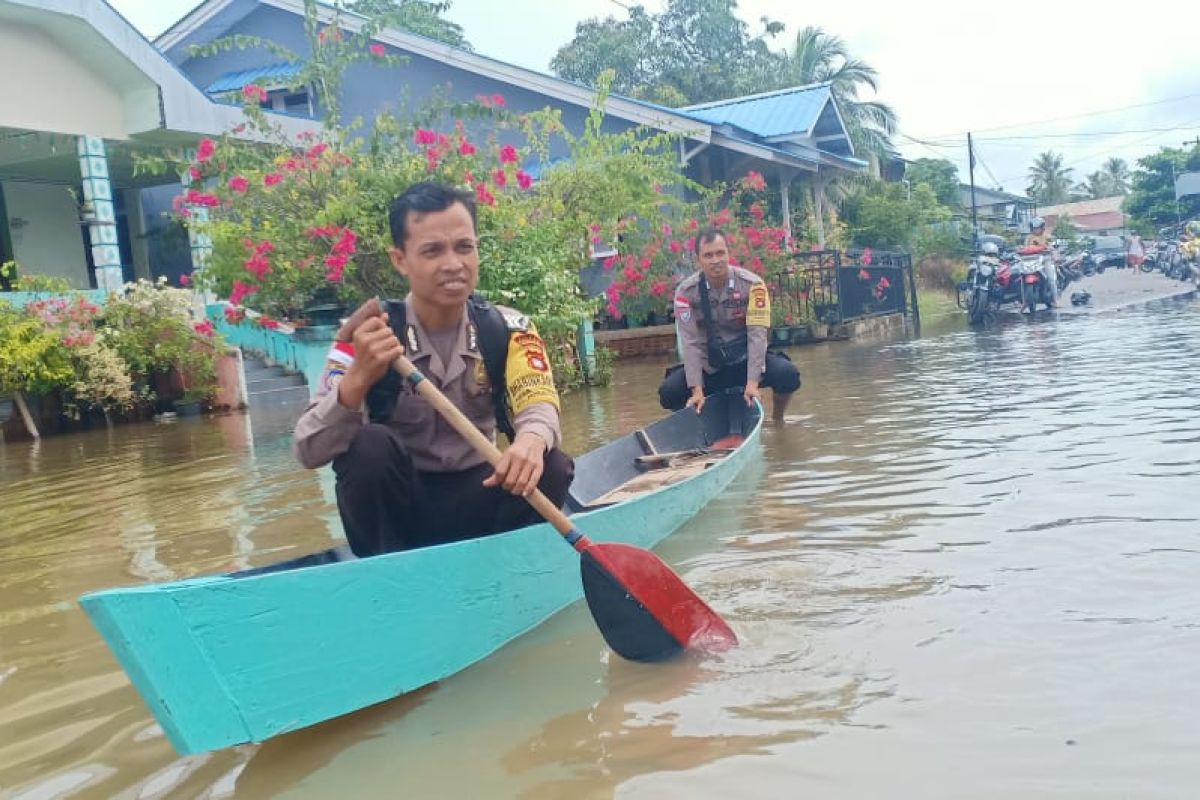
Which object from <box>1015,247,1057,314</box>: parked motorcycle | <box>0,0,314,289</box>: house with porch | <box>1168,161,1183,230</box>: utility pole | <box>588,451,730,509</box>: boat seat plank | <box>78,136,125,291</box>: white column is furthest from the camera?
<box>1168,161,1183,230</box>: utility pole

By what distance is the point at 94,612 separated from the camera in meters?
2.08

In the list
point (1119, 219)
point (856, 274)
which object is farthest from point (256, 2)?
point (1119, 219)

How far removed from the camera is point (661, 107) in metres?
17.0

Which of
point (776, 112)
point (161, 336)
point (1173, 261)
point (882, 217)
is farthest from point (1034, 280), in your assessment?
point (161, 336)

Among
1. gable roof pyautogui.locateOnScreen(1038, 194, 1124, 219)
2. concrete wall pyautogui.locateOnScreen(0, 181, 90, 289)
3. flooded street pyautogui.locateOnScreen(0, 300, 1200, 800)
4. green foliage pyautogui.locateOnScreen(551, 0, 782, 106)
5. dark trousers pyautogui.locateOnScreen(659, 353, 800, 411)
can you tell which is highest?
green foliage pyautogui.locateOnScreen(551, 0, 782, 106)

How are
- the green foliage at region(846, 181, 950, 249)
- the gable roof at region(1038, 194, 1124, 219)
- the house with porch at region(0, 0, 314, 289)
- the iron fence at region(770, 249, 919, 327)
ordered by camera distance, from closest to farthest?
1. the house with porch at region(0, 0, 314, 289)
2. the iron fence at region(770, 249, 919, 327)
3. the green foliage at region(846, 181, 950, 249)
4. the gable roof at region(1038, 194, 1124, 219)

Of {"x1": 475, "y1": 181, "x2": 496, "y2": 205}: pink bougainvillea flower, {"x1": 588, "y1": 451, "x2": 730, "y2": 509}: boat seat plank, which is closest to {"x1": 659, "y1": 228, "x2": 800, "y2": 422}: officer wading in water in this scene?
{"x1": 588, "y1": 451, "x2": 730, "y2": 509}: boat seat plank

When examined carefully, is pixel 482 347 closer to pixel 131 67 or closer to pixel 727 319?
pixel 727 319

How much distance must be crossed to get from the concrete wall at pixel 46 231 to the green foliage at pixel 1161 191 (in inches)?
1649

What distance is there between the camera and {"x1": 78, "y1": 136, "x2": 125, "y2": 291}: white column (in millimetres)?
12656

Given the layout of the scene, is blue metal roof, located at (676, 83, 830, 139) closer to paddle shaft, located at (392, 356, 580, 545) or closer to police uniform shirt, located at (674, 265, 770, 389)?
police uniform shirt, located at (674, 265, 770, 389)

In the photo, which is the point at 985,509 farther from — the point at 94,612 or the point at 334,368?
the point at 94,612

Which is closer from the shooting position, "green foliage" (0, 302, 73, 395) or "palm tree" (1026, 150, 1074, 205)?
"green foliage" (0, 302, 73, 395)

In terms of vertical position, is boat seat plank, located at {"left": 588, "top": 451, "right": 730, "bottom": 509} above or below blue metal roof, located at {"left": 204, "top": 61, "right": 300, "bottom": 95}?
below
